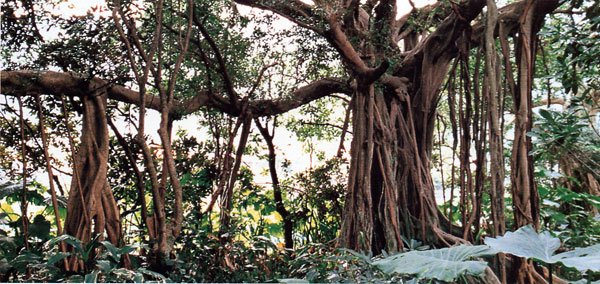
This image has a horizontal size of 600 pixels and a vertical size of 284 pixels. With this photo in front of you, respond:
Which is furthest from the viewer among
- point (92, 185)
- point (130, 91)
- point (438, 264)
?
point (130, 91)

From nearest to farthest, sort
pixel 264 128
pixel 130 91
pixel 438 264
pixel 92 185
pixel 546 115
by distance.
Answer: pixel 438 264, pixel 546 115, pixel 92 185, pixel 130 91, pixel 264 128

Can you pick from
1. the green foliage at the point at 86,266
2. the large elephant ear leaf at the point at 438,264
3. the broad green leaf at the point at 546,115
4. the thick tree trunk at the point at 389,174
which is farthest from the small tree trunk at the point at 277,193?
the large elephant ear leaf at the point at 438,264

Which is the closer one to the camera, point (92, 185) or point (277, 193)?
point (92, 185)

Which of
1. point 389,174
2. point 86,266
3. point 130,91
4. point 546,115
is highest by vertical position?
point 130,91

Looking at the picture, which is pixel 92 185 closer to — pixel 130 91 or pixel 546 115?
pixel 130 91

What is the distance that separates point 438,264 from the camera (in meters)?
1.03

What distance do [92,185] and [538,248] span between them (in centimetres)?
229

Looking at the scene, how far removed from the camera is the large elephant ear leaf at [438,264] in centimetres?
98

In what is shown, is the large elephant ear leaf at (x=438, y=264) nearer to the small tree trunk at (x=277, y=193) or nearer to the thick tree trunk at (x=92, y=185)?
the thick tree trunk at (x=92, y=185)

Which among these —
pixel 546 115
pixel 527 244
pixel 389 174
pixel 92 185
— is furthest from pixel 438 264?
pixel 92 185

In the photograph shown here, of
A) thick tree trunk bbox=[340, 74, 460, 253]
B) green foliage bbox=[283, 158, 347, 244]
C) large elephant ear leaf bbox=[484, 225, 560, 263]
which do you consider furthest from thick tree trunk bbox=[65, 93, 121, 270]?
large elephant ear leaf bbox=[484, 225, 560, 263]

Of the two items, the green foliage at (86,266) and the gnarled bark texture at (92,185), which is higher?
the gnarled bark texture at (92,185)

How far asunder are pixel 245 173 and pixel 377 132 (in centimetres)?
127

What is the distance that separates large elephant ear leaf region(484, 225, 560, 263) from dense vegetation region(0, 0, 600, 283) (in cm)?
70
